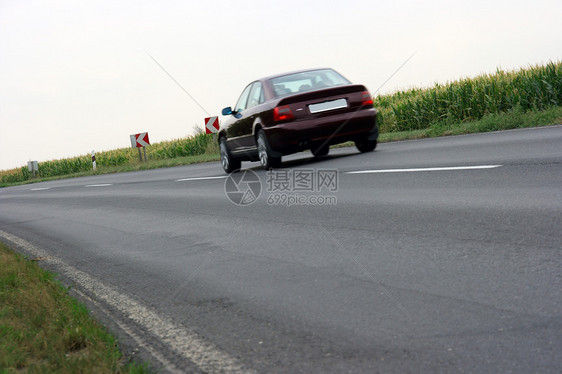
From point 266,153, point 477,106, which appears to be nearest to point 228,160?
point 266,153

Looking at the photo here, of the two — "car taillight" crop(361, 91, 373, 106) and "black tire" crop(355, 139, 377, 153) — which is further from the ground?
"car taillight" crop(361, 91, 373, 106)

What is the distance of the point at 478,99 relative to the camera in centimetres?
2241

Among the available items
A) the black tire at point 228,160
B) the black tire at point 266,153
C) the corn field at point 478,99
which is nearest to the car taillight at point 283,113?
the black tire at point 266,153

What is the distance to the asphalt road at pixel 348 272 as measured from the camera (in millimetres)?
3406

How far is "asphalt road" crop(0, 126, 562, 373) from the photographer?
3406 mm

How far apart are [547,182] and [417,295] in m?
3.94

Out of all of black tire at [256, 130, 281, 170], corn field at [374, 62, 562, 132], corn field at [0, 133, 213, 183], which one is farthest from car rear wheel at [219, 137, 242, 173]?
corn field at [0, 133, 213, 183]

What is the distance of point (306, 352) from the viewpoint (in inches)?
137

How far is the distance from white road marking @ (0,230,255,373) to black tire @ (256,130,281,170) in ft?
23.3

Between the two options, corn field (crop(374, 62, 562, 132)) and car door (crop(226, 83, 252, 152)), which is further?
corn field (crop(374, 62, 562, 132))

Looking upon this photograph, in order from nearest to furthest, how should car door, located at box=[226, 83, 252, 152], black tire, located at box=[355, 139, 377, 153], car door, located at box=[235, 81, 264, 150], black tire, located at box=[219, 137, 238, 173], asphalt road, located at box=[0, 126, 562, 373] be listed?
asphalt road, located at box=[0, 126, 562, 373]
car door, located at box=[235, 81, 264, 150]
black tire, located at box=[355, 139, 377, 153]
car door, located at box=[226, 83, 252, 152]
black tire, located at box=[219, 137, 238, 173]

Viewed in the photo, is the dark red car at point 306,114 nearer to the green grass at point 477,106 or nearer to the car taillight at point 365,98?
the car taillight at point 365,98

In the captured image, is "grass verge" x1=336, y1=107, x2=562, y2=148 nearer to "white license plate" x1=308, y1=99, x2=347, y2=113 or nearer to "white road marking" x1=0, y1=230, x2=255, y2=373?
"white license plate" x1=308, y1=99, x2=347, y2=113

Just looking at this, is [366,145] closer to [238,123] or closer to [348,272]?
[238,123]
